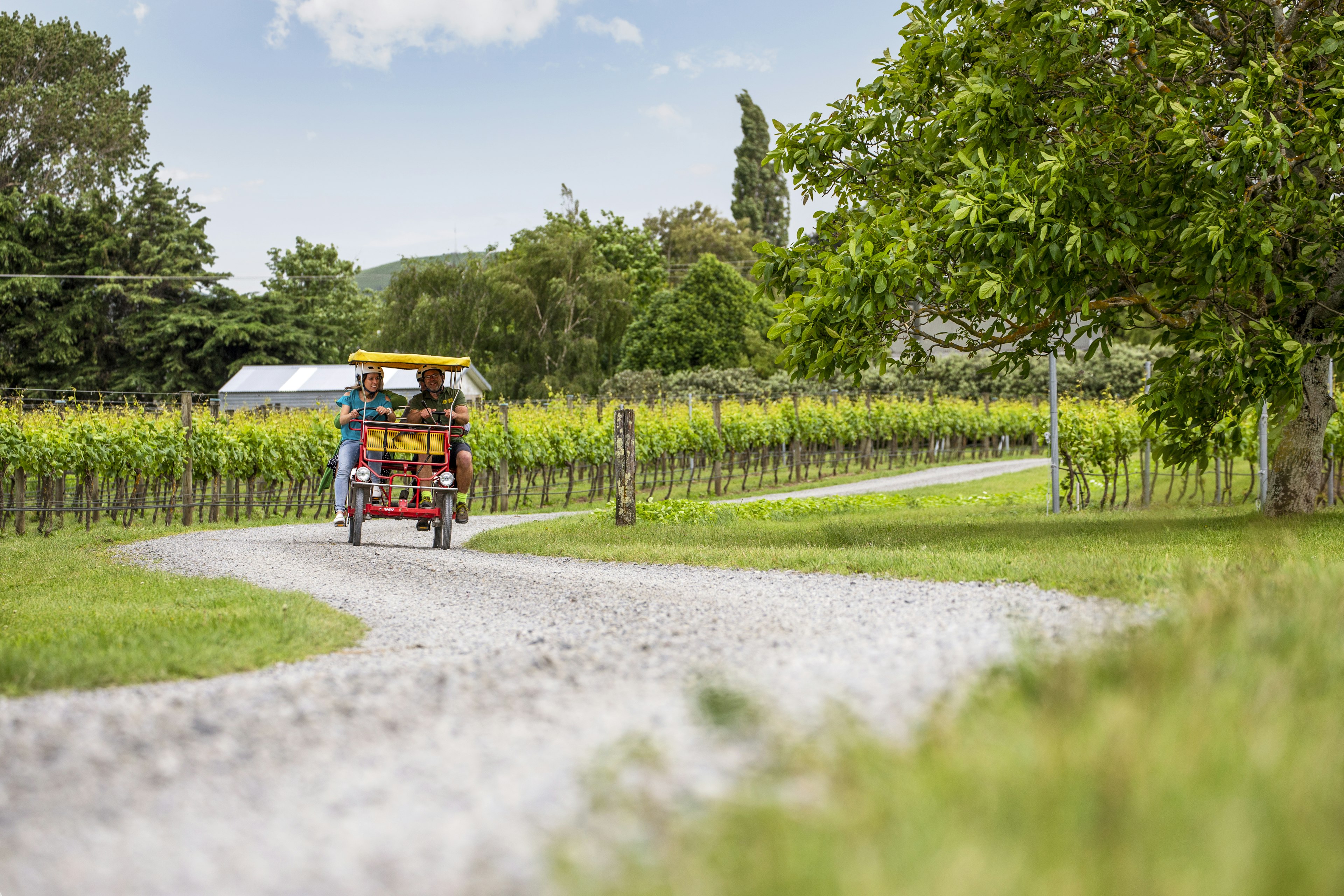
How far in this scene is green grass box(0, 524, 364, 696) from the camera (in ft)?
14.0

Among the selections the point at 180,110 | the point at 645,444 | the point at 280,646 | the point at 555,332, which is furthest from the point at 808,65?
the point at 180,110

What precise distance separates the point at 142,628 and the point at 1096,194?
810cm

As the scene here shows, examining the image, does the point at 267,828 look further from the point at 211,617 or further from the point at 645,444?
the point at 645,444

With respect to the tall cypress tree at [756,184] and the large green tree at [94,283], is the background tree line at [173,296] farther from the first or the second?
the tall cypress tree at [756,184]

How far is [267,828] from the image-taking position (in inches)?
89.2

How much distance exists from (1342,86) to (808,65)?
14.5m

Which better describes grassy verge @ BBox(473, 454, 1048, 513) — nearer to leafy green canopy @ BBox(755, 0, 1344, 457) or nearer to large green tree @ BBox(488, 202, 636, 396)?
leafy green canopy @ BBox(755, 0, 1344, 457)

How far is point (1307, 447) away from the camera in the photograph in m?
10.8

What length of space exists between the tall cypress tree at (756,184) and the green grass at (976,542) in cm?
5905

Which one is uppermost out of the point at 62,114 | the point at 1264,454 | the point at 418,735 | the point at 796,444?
the point at 62,114

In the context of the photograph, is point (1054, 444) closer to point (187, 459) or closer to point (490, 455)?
point (490, 455)

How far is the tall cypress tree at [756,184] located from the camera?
7000cm

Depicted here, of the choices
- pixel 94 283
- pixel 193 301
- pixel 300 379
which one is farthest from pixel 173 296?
pixel 300 379

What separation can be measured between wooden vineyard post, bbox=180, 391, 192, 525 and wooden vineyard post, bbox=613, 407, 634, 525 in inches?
295
